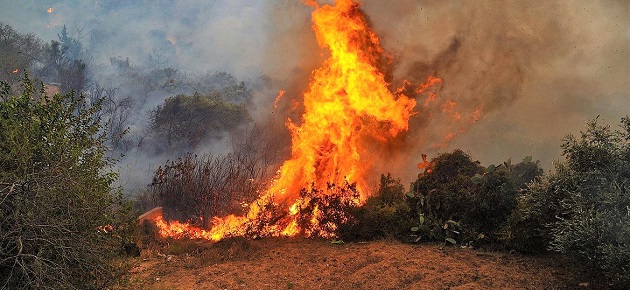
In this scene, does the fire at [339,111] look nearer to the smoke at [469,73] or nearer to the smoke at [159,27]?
the smoke at [469,73]

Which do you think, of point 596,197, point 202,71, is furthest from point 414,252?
point 202,71

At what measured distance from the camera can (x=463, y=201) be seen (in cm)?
880

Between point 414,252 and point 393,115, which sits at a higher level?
point 393,115

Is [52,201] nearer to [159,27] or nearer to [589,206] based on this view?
[589,206]

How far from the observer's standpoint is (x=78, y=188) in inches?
196

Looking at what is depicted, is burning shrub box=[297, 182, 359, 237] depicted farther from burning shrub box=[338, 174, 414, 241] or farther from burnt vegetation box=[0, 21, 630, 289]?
burning shrub box=[338, 174, 414, 241]

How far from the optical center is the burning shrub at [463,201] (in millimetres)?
8328

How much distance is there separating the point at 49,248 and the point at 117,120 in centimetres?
2895

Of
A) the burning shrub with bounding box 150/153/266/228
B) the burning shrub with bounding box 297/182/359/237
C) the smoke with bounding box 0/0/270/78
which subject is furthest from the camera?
the smoke with bounding box 0/0/270/78

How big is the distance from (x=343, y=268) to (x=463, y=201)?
10.7ft

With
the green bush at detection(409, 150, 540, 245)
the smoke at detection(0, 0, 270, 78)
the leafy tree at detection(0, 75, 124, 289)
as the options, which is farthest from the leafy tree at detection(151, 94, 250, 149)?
the smoke at detection(0, 0, 270, 78)

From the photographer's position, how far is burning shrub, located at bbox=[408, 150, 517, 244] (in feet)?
27.3

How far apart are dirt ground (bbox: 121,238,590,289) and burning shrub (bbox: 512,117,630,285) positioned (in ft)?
1.93

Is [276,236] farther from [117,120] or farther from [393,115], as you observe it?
[117,120]
